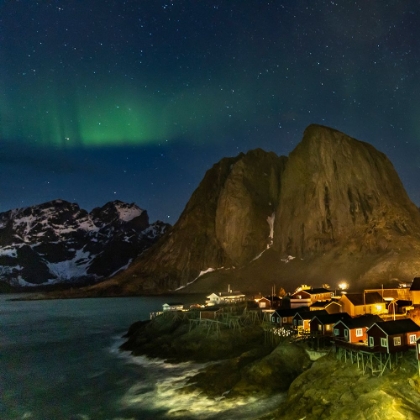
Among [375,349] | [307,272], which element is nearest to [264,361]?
[375,349]

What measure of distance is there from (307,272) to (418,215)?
53.5m

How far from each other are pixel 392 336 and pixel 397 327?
4.38 feet

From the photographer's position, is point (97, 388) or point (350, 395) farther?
point (97, 388)

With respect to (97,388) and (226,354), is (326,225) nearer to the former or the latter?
(226,354)

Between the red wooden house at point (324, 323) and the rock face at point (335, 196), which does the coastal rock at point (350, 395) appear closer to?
the red wooden house at point (324, 323)

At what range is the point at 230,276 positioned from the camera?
573 feet

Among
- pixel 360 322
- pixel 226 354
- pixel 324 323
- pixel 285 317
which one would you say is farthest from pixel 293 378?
pixel 285 317

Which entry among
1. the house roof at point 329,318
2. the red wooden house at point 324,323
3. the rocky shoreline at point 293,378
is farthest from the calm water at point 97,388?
the house roof at point 329,318

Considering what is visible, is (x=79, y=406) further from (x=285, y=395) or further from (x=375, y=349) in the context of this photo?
(x=375, y=349)

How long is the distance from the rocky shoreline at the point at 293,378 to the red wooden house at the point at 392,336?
1244mm

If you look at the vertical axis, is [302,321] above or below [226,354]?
above

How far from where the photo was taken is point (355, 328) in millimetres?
36000

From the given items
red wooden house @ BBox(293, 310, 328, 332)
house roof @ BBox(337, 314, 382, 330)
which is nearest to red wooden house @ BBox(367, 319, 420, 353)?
house roof @ BBox(337, 314, 382, 330)

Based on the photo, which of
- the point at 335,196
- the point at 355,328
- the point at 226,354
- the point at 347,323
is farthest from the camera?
the point at 335,196
